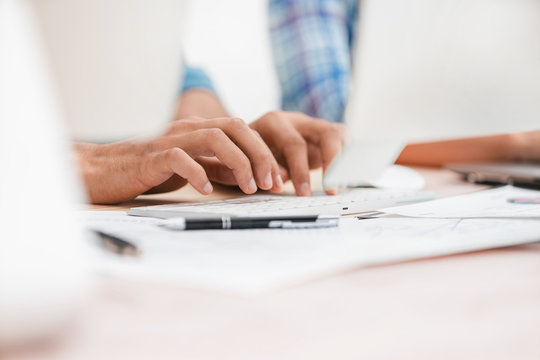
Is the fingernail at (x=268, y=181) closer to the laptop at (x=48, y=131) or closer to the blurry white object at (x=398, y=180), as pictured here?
the blurry white object at (x=398, y=180)

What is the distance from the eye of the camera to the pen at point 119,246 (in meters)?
0.29

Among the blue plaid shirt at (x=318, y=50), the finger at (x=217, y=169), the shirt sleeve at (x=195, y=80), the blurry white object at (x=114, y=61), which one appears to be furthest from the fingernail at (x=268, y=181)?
the blue plaid shirt at (x=318, y=50)

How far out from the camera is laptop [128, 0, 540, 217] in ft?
1.41

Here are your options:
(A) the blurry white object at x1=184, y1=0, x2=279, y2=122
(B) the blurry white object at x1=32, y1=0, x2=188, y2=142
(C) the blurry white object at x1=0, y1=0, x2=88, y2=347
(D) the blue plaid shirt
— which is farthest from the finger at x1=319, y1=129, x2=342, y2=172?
(A) the blurry white object at x1=184, y1=0, x2=279, y2=122

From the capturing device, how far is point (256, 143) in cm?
56

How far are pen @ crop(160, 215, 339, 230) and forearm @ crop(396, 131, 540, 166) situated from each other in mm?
740

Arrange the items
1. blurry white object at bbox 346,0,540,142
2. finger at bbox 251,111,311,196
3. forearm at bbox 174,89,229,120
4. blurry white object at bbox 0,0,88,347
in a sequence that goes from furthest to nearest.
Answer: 1. forearm at bbox 174,89,229,120
2. finger at bbox 251,111,311,196
3. blurry white object at bbox 346,0,540,142
4. blurry white object at bbox 0,0,88,347

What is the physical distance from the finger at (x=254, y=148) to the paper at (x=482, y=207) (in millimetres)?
142

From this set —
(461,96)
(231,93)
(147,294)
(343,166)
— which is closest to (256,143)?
(343,166)

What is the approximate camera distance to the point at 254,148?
56 cm

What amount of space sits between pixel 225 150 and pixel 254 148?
3cm

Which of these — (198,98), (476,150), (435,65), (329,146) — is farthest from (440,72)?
(198,98)

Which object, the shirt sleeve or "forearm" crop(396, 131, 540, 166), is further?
the shirt sleeve

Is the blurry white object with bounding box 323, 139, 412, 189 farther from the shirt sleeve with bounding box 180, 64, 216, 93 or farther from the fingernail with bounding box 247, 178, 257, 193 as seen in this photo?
the shirt sleeve with bounding box 180, 64, 216, 93
